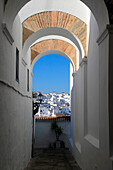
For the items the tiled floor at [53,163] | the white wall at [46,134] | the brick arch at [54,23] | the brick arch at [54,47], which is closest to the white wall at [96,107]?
the brick arch at [54,23]

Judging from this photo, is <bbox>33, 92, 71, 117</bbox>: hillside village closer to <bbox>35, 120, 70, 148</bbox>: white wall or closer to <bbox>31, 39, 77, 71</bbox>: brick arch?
<bbox>35, 120, 70, 148</bbox>: white wall

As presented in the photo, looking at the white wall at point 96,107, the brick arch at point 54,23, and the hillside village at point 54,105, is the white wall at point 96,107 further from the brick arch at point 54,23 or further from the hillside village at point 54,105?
the hillside village at point 54,105

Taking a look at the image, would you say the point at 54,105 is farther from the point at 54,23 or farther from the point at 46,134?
the point at 54,23

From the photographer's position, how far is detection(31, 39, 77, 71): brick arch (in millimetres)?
12711

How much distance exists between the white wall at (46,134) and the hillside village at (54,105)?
89.7 inches

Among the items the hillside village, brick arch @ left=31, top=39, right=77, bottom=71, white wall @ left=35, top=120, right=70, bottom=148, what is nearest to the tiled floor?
brick arch @ left=31, top=39, right=77, bottom=71

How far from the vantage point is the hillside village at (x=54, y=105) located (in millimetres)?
22812

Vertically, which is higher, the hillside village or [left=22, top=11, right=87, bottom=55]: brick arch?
[left=22, top=11, right=87, bottom=55]: brick arch

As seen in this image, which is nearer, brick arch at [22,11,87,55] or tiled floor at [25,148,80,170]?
brick arch at [22,11,87,55]

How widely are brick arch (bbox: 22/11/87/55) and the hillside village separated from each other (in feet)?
43.6

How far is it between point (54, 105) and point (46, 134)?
8467 millimetres

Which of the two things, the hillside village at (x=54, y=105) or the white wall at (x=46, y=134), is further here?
the hillside village at (x=54, y=105)

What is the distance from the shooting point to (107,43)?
15.6 ft

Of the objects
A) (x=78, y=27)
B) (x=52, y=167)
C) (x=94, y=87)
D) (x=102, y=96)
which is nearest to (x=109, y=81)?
(x=102, y=96)
